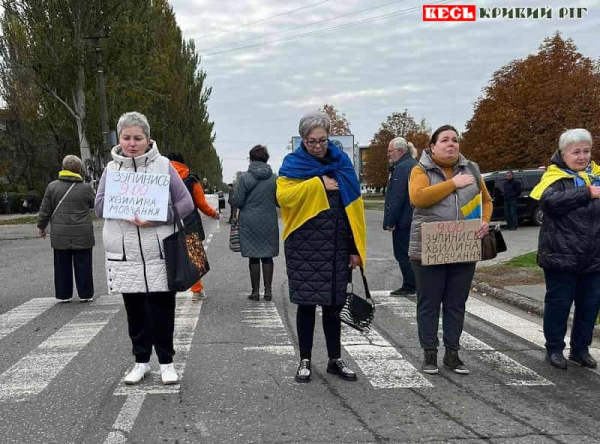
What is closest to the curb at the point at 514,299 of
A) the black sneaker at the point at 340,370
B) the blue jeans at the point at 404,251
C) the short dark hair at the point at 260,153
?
the blue jeans at the point at 404,251

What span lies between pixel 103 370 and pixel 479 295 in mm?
5211

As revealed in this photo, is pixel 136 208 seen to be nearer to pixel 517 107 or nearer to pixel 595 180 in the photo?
pixel 595 180

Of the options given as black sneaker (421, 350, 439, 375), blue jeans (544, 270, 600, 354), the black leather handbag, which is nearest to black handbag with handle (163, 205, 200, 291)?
black sneaker (421, 350, 439, 375)

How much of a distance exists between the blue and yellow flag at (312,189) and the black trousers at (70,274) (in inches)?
171

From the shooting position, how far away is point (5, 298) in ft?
27.0

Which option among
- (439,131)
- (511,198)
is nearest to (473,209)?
(439,131)

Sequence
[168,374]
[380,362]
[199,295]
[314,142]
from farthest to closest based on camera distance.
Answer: [199,295]
[380,362]
[168,374]
[314,142]

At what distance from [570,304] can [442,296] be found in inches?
41.7

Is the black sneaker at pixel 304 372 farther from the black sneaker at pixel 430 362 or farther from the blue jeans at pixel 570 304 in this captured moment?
the blue jeans at pixel 570 304

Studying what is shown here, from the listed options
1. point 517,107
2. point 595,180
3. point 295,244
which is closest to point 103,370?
point 295,244

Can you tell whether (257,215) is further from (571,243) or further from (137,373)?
(571,243)

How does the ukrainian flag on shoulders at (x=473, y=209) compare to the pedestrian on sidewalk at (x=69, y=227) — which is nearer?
the ukrainian flag on shoulders at (x=473, y=209)

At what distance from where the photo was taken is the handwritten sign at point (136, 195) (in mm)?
4152

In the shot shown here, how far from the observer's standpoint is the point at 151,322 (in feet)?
14.2
